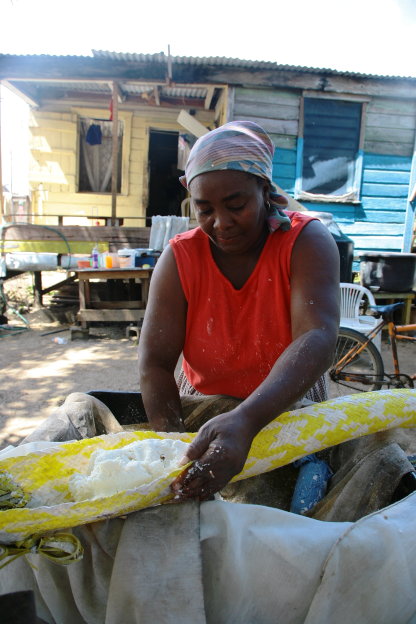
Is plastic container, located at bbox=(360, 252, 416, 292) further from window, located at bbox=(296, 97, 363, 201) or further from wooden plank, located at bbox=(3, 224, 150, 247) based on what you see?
wooden plank, located at bbox=(3, 224, 150, 247)

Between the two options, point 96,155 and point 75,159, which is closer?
point 75,159

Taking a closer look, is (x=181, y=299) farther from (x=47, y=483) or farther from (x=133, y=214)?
(x=133, y=214)

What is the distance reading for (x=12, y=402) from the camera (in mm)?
4109

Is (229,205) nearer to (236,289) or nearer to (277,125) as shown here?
(236,289)

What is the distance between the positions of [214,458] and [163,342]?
2.49 ft

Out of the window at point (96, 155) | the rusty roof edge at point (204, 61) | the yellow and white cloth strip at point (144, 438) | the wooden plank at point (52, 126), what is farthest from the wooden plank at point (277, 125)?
the yellow and white cloth strip at point (144, 438)

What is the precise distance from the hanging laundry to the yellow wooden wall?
0.72 ft

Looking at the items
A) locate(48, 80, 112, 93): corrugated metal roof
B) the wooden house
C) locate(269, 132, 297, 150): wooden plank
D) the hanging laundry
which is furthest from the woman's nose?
the hanging laundry

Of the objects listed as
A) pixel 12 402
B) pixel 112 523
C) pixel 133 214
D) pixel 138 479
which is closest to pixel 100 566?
pixel 112 523

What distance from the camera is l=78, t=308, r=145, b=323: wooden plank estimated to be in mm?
6508

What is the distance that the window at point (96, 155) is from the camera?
381 inches

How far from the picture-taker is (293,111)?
7531 millimetres

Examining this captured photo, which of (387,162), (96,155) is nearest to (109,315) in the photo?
(96,155)

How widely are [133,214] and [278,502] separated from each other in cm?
904
